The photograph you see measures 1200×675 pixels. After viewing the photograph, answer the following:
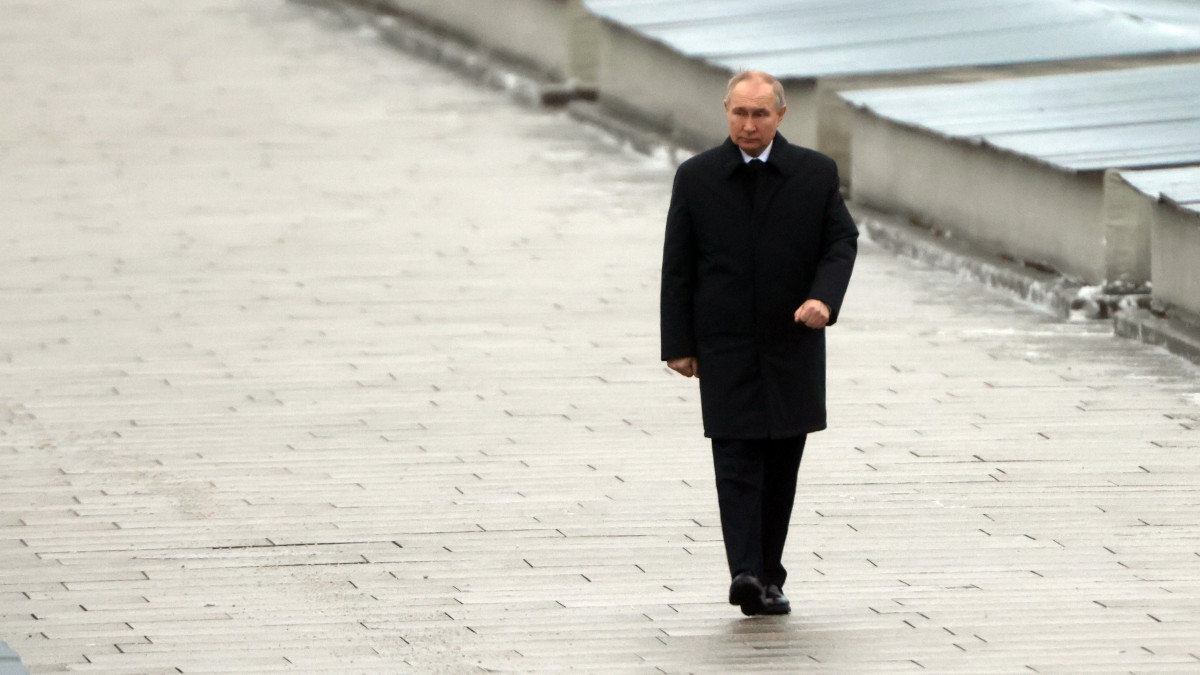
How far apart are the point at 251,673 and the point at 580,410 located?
3.50 m

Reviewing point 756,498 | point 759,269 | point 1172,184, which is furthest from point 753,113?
point 1172,184

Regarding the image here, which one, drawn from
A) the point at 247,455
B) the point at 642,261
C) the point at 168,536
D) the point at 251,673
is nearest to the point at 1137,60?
the point at 642,261

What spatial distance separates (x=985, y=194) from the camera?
1286 cm

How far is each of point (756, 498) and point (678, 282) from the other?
656mm

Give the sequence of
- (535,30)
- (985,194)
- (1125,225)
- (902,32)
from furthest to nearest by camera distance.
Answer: (535,30), (902,32), (985,194), (1125,225)

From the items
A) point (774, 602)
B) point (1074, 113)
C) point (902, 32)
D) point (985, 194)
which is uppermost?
point (902, 32)

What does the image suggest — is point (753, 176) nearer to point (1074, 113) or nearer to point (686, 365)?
point (686, 365)

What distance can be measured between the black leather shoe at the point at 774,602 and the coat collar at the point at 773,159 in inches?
47.8

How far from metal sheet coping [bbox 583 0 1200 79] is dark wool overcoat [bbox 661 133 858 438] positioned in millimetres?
8381

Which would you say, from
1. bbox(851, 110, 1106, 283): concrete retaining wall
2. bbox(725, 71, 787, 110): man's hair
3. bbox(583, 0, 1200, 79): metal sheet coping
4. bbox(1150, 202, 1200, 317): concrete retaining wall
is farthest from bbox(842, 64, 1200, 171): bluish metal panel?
bbox(725, 71, 787, 110): man's hair

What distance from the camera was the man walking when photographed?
6.64 m

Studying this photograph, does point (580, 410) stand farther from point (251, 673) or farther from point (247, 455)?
point (251, 673)

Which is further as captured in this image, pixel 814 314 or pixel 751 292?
pixel 751 292

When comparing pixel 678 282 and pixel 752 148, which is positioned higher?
pixel 752 148
